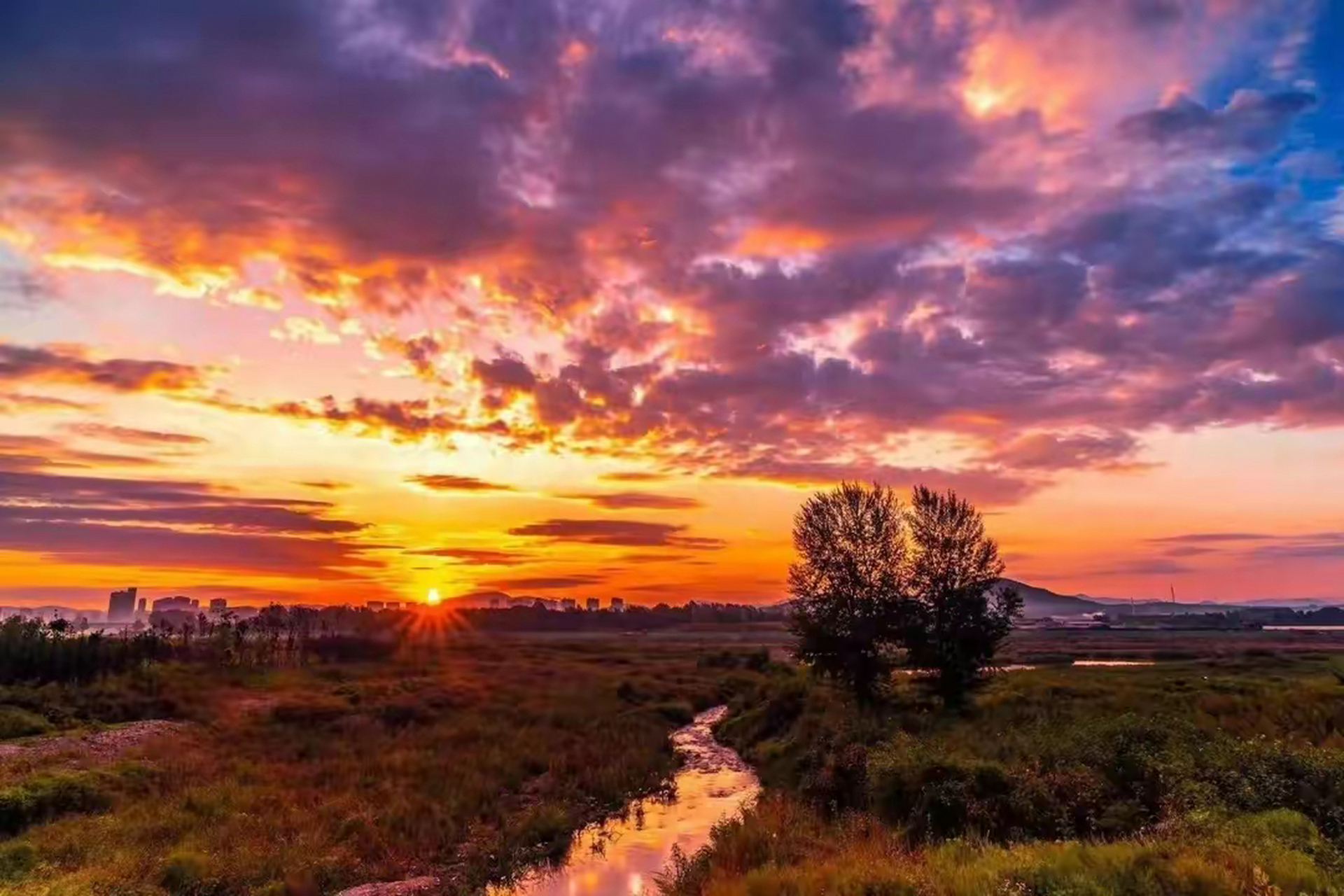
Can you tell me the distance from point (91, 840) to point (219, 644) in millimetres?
65911

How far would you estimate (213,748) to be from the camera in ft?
125

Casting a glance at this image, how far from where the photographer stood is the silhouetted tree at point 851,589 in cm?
4294

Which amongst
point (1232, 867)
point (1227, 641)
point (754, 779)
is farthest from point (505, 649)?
point (1227, 641)

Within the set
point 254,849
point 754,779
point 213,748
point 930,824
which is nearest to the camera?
point 930,824

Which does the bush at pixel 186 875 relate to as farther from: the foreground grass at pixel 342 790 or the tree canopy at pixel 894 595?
the tree canopy at pixel 894 595

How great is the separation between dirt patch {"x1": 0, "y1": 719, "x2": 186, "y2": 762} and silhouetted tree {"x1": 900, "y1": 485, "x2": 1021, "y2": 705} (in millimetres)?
39893

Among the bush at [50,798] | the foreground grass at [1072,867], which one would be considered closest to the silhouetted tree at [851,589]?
the foreground grass at [1072,867]

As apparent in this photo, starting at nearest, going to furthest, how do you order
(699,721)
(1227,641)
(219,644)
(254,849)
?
(254,849) → (699,721) → (219,644) → (1227,641)

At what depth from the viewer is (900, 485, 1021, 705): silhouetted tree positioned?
40.5 m

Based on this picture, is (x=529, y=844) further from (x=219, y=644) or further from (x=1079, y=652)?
(x=1079, y=652)

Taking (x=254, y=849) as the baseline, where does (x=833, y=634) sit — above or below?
above

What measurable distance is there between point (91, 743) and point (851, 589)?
131 ft

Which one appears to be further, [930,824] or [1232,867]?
[930,824]

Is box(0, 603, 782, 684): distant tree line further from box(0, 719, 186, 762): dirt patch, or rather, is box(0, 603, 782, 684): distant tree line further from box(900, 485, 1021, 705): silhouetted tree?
box(900, 485, 1021, 705): silhouetted tree
